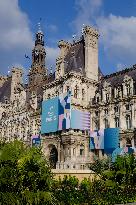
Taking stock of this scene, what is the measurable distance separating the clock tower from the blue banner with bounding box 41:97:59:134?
17.5 meters

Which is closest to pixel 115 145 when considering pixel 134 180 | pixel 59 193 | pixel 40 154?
pixel 134 180

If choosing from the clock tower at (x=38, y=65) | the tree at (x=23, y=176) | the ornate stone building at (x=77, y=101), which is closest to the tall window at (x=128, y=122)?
the ornate stone building at (x=77, y=101)

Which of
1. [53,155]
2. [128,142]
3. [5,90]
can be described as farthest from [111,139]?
[5,90]

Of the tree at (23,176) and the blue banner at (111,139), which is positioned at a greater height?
the blue banner at (111,139)

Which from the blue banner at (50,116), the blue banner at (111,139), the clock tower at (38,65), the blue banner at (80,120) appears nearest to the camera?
the blue banner at (111,139)

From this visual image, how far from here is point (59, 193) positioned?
89.3 feet

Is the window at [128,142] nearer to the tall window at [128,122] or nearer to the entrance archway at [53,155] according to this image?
the tall window at [128,122]

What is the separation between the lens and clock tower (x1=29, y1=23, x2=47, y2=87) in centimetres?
7619

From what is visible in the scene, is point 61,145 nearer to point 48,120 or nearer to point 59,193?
point 48,120

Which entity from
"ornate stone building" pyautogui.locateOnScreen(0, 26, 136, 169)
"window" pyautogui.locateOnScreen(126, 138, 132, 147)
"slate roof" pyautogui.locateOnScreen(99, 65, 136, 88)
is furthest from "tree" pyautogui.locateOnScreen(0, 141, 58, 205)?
"slate roof" pyautogui.locateOnScreen(99, 65, 136, 88)

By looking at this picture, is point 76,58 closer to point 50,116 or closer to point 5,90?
point 50,116

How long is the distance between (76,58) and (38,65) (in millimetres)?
17111

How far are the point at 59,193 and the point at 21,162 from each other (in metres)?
8.35

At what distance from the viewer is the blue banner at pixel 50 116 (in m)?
56.1
